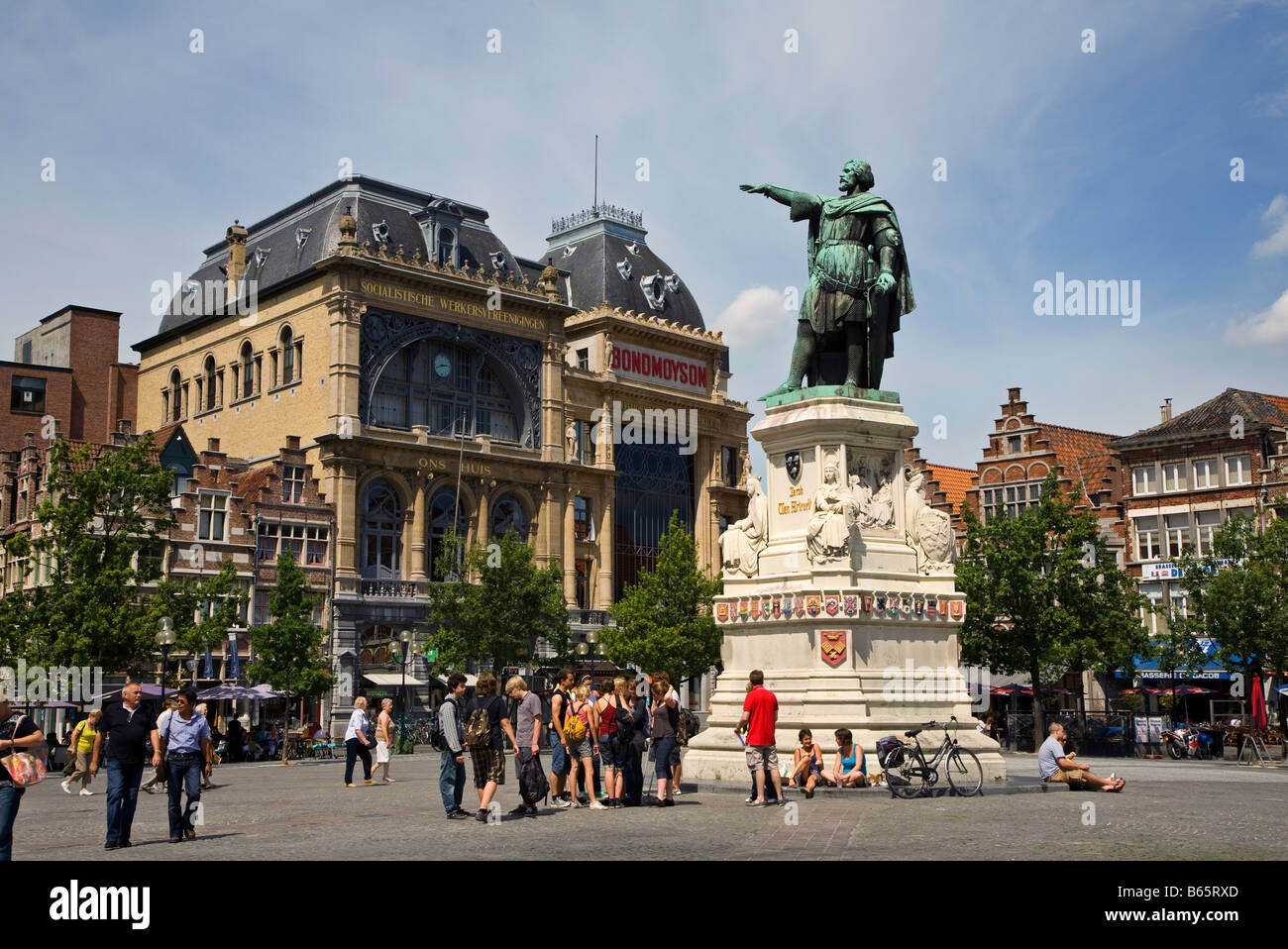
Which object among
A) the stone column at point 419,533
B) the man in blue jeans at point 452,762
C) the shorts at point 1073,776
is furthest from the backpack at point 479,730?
the stone column at point 419,533

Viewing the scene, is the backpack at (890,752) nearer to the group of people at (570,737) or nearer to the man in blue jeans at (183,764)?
the group of people at (570,737)

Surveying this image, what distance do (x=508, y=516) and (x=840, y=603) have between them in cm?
4722

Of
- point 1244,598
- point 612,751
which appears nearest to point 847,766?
point 612,751

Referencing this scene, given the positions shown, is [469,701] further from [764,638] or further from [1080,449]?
[1080,449]

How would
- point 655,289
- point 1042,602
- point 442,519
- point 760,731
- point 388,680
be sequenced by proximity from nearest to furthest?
point 760,731
point 1042,602
point 388,680
point 442,519
point 655,289

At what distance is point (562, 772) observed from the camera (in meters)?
19.9

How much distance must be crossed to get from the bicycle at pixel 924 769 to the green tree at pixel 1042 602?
90.1ft

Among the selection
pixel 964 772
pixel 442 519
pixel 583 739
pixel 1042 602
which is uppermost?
pixel 442 519

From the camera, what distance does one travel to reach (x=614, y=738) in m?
18.7

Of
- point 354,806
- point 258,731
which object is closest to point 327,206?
point 258,731

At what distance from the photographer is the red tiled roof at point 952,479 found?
66.2 meters

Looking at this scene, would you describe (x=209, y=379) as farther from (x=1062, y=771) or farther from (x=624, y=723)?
(x=1062, y=771)
